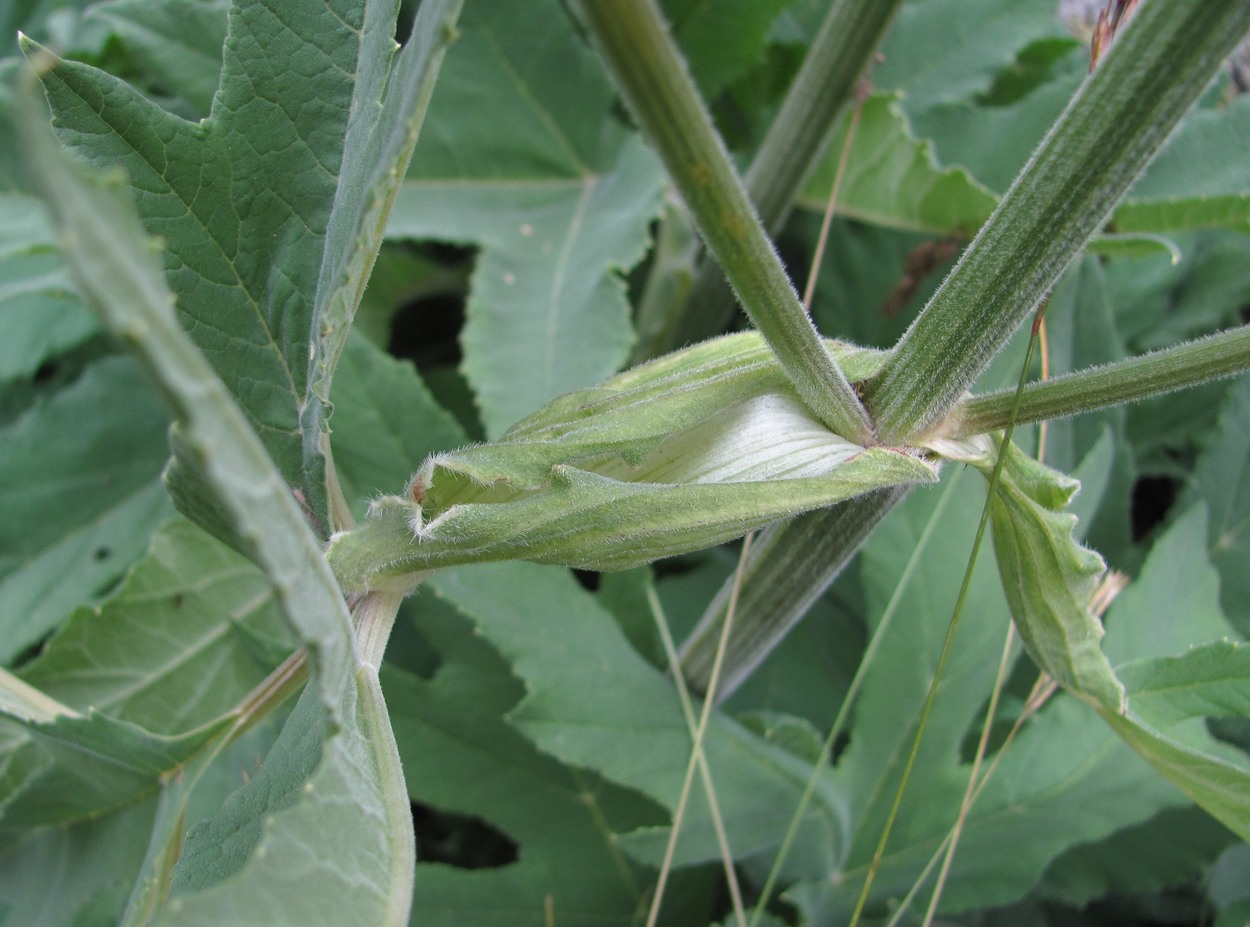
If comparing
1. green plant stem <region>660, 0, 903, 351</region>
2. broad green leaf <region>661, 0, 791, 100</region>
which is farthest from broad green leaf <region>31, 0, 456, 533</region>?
broad green leaf <region>661, 0, 791, 100</region>

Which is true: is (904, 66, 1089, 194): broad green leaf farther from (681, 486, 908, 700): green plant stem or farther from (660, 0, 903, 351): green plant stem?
(681, 486, 908, 700): green plant stem

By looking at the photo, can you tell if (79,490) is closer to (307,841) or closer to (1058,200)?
(307,841)

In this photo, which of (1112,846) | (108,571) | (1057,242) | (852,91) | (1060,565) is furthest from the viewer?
(108,571)

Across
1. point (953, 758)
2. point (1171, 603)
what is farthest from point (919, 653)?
point (1171, 603)

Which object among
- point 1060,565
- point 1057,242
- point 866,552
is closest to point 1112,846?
point 866,552

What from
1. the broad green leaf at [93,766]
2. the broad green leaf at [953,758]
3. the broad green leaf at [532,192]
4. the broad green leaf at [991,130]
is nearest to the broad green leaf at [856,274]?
the broad green leaf at [991,130]

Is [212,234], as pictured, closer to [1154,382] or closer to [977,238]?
Answer: [977,238]
